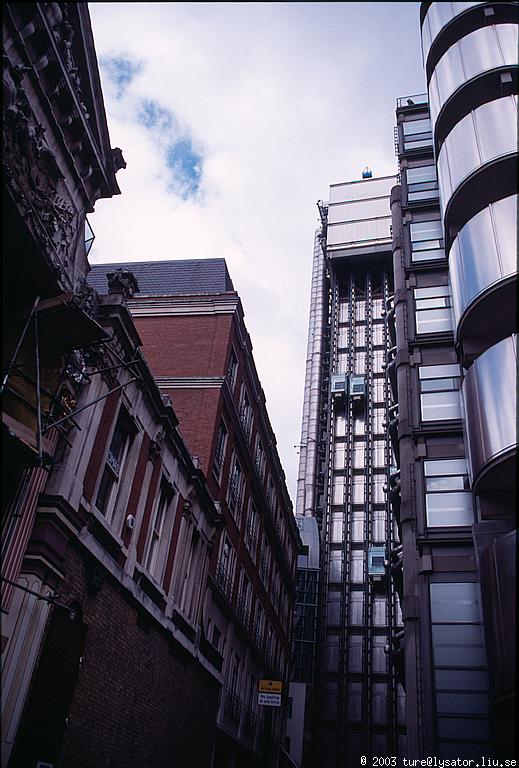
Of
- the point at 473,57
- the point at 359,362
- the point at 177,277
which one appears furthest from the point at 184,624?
the point at 359,362

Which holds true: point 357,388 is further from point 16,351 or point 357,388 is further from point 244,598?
point 16,351

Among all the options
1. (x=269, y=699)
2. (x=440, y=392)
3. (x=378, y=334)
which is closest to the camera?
(x=269, y=699)

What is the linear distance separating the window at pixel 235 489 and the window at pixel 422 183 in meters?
15.8

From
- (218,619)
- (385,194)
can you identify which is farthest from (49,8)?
(385,194)

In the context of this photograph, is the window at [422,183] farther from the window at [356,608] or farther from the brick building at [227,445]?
the window at [356,608]

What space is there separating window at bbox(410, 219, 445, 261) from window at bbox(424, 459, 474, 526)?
34.4 feet

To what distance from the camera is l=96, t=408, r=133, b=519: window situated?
16.4 meters

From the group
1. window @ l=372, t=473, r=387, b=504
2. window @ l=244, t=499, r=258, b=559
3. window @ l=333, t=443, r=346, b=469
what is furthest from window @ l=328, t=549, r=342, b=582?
window @ l=244, t=499, r=258, b=559

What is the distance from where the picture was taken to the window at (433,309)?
28.2m

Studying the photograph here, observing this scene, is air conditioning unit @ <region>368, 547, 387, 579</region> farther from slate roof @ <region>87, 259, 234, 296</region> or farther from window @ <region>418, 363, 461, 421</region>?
window @ <region>418, 363, 461, 421</region>

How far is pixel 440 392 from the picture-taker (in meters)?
26.3

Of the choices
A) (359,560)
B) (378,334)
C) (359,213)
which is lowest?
(359,560)

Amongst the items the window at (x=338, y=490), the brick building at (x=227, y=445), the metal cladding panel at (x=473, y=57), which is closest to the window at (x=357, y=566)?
the window at (x=338, y=490)

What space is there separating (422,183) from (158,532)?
894 inches
